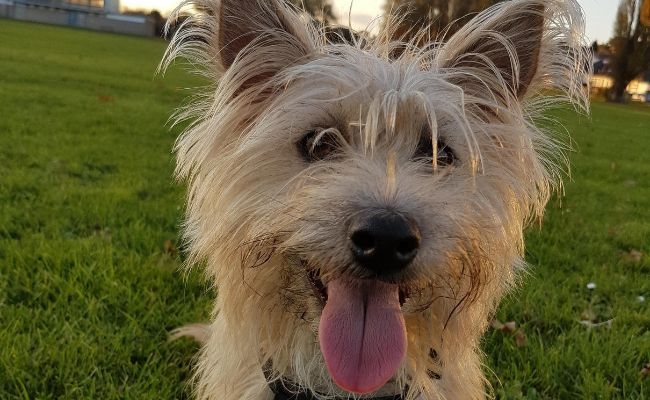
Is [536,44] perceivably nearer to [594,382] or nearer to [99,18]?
[594,382]

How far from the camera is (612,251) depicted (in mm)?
5617

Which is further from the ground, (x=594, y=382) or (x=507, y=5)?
(x=507, y=5)

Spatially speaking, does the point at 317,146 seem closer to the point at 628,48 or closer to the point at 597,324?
the point at 597,324

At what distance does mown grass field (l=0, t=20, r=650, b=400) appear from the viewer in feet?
10.7

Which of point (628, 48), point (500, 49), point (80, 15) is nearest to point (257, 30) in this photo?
point (500, 49)

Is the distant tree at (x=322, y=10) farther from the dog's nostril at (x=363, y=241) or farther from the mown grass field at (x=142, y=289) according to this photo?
the mown grass field at (x=142, y=289)

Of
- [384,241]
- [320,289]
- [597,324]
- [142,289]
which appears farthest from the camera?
[597,324]

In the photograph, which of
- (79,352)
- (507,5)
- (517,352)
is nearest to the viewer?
(507,5)

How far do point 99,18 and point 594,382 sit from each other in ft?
252

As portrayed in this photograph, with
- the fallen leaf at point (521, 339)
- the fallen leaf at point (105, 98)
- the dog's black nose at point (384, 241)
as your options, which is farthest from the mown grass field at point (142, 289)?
the fallen leaf at point (105, 98)

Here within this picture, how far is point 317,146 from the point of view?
8.08ft

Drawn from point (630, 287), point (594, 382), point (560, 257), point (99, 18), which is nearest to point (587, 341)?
point (594, 382)

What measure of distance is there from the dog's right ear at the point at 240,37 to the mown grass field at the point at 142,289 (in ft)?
5.29

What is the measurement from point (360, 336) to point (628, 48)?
53611mm
